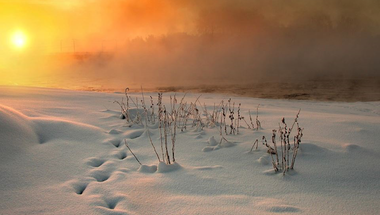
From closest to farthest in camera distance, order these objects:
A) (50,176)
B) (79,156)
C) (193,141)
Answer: (50,176) < (79,156) < (193,141)

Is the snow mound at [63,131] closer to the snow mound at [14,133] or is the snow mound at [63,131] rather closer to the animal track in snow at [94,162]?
the snow mound at [14,133]

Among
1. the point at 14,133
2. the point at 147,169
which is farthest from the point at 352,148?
the point at 14,133

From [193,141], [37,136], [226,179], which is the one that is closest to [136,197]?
[226,179]

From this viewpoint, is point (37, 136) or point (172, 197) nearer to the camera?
point (172, 197)

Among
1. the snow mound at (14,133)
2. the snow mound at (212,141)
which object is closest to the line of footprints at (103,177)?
the snow mound at (14,133)

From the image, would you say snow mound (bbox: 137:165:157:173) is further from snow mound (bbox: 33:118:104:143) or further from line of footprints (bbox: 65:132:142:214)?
snow mound (bbox: 33:118:104:143)

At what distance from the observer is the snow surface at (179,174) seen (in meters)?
2.26

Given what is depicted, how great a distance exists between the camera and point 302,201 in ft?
7.64

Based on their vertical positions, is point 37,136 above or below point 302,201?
above

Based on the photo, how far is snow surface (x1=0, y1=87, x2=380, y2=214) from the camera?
226 centimetres

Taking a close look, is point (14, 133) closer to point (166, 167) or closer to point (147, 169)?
point (147, 169)

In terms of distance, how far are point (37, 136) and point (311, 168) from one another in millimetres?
3171

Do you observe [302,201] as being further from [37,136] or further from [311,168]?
[37,136]

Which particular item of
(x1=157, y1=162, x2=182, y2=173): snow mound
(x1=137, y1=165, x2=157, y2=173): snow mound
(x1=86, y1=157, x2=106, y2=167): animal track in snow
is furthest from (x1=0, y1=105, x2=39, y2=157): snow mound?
(x1=157, y1=162, x2=182, y2=173): snow mound
